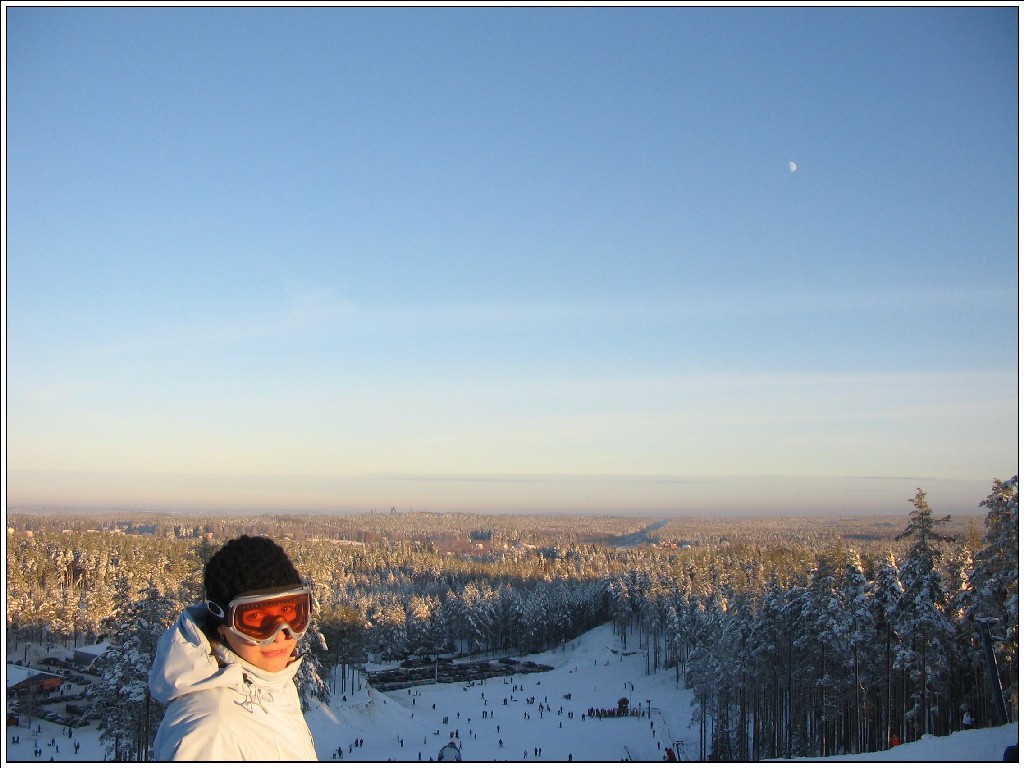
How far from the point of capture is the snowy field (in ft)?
141

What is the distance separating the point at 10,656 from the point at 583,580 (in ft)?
239

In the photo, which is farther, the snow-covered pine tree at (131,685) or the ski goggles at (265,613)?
the snow-covered pine tree at (131,685)

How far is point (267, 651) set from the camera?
154 inches

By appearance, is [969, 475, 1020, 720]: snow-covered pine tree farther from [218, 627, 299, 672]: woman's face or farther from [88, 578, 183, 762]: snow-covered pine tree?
[88, 578, 183, 762]: snow-covered pine tree

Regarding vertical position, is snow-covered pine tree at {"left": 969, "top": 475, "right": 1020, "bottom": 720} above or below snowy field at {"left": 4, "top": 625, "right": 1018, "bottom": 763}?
above

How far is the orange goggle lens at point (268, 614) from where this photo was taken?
387cm

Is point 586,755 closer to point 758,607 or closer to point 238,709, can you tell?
point 758,607

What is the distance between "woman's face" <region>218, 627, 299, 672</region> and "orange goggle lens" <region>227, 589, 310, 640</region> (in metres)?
0.04

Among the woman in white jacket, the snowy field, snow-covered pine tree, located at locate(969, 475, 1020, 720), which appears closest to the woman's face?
the woman in white jacket

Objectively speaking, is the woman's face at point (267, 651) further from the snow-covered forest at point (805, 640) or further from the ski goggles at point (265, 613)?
the snow-covered forest at point (805, 640)

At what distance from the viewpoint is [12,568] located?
7681 centimetres

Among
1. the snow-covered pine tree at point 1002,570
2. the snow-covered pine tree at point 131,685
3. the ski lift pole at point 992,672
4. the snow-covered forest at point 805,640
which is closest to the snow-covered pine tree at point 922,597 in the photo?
the snow-covered forest at point 805,640

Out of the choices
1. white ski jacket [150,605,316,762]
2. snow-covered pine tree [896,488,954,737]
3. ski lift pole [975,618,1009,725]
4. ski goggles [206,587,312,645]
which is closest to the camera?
white ski jacket [150,605,316,762]

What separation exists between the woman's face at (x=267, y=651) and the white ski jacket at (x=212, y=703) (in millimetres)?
61
